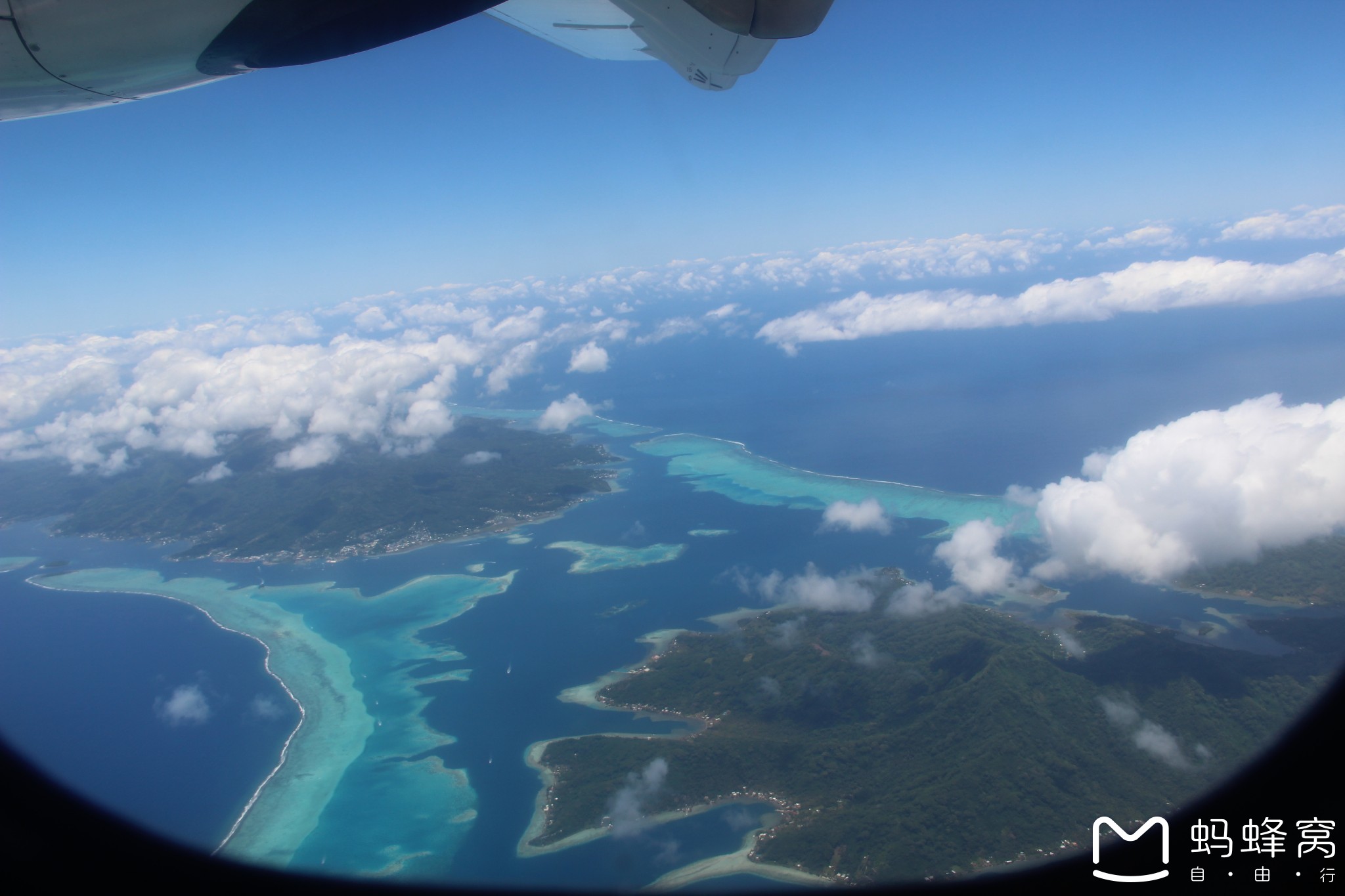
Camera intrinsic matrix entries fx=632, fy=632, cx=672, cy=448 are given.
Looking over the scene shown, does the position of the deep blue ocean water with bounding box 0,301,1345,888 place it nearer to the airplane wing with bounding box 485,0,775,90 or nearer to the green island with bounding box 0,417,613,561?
the airplane wing with bounding box 485,0,775,90

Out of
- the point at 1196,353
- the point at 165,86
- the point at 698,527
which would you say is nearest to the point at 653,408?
the point at 698,527

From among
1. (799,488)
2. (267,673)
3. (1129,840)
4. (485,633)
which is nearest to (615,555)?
(485,633)

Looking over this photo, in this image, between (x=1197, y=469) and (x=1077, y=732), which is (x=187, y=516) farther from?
(x=1197, y=469)

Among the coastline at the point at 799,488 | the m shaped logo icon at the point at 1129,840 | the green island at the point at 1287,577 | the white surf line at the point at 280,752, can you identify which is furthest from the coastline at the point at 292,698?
the green island at the point at 1287,577

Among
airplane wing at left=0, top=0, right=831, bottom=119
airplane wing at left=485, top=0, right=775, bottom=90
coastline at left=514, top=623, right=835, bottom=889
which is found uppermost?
airplane wing at left=485, top=0, right=775, bottom=90

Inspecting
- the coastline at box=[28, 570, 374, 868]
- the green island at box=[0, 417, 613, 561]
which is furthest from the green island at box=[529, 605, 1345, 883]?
the green island at box=[0, 417, 613, 561]

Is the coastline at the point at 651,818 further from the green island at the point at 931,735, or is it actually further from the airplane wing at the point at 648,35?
the airplane wing at the point at 648,35
